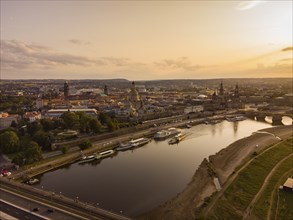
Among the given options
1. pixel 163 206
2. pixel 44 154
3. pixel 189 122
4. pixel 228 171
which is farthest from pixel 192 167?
pixel 189 122

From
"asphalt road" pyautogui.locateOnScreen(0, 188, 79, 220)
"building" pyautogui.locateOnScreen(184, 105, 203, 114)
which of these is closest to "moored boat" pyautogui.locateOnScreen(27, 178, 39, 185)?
"asphalt road" pyautogui.locateOnScreen(0, 188, 79, 220)

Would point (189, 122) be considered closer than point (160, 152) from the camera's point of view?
No

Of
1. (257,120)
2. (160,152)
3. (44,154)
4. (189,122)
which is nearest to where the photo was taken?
(44,154)

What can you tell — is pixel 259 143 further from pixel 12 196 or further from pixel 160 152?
pixel 12 196

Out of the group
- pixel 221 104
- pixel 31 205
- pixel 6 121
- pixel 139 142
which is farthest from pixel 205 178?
pixel 221 104

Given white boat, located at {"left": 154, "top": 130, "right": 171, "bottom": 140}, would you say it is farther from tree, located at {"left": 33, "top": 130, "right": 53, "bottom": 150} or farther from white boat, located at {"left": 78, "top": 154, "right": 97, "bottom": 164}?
tree, located at {"left": 33, "top": 130, "right": 53, "bottom": 150}

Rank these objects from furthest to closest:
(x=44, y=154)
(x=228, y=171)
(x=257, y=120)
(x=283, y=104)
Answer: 1. (x=283, y=104)
2. (x=257, y=120)
3. (x=44, y=154)
4. (x=228, y=171)

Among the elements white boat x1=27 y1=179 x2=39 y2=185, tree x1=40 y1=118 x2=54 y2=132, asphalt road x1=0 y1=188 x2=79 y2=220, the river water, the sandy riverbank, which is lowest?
the river water
